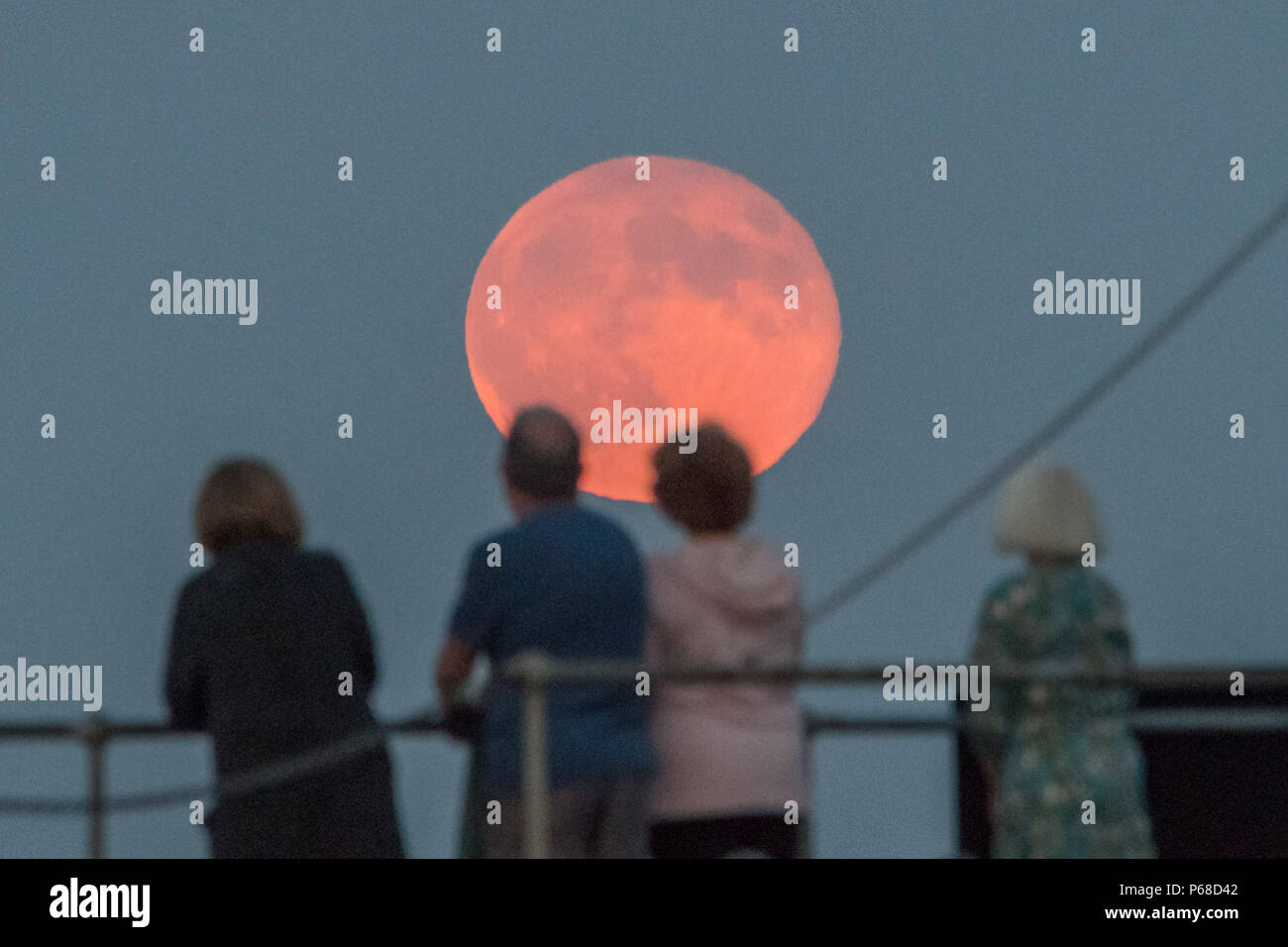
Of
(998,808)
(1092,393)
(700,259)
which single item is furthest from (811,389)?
(998,808)

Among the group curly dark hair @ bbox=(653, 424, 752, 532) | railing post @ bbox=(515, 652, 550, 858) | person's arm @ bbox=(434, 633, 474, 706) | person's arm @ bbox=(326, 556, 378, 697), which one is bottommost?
railing post @ bbox=(515, 652, 550, 858)

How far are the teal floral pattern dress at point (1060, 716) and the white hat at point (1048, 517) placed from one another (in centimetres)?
6

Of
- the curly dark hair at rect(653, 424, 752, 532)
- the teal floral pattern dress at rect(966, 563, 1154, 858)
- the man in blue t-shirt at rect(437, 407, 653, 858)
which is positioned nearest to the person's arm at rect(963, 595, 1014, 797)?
the teal floral pattern dress at rect(966, 563, 1154, 858)

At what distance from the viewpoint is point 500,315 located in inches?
572

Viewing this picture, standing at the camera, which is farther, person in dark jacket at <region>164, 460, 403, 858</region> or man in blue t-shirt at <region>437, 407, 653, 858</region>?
person in dark jacket at <region>164, 460, 403, 858</region>

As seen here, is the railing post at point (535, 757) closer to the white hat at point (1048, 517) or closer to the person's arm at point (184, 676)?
the person's arm at point (184, 676)

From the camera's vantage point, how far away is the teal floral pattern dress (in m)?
4.50

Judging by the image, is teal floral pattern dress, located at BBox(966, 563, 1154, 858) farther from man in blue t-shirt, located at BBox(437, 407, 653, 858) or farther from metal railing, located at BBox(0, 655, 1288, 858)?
man in blue t-shirt, located at BBox(437, 407, 653, 858)

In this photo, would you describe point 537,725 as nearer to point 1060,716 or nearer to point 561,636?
point 561,636

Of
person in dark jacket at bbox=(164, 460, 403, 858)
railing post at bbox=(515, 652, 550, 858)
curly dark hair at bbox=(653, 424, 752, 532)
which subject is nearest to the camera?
railing post at bbox=(515, 652, 550, 858)

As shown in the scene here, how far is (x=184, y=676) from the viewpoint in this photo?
183 inches

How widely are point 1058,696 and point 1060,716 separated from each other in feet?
0.15

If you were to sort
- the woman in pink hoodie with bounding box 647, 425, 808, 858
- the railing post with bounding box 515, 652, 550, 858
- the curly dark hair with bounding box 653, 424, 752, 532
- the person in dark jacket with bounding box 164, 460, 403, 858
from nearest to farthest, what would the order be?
the railing post with bounding box 515, 652, 550, 858 → the woman in pink hoodie with bounding box 647, 425, 808, 858 → the curly dark hair with bounding box 653, 424, 752, 532 → the person in dark jacket with bounding box 164, 460, 403, 858
